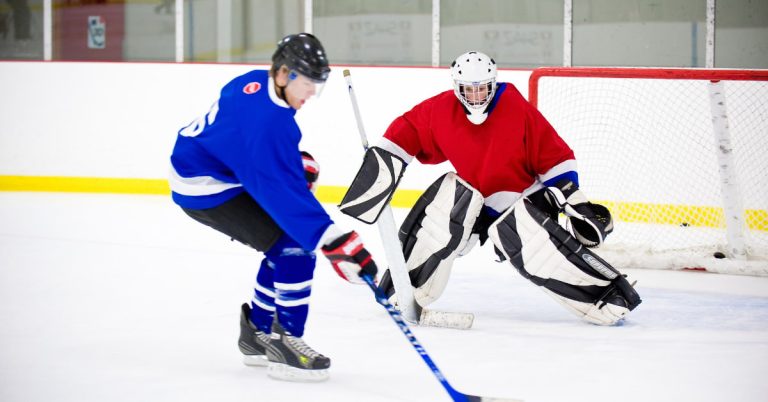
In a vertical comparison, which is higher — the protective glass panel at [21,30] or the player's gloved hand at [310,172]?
the protective glass panel at [21,30]

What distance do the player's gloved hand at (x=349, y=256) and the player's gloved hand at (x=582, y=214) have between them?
3.57ft

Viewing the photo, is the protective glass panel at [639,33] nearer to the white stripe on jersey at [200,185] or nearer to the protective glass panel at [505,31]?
the protective glass panel at [505,31]

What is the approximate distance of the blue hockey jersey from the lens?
2.50 meters

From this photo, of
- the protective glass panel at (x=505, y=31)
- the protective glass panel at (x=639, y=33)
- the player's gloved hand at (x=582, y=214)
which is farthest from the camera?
the protective glass panel at (x=505, y=31)

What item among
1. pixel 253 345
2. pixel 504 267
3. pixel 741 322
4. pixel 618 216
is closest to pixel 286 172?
pixel 253 345

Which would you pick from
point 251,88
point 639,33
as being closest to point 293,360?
point 251,88

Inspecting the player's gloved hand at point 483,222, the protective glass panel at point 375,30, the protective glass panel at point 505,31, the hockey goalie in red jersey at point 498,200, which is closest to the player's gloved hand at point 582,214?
the hockey goalie in red jersey at point 498,200

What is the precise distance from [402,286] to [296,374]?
2.66ft

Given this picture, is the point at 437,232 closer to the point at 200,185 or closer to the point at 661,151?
the point at 200,185

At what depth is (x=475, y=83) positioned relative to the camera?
134 inches

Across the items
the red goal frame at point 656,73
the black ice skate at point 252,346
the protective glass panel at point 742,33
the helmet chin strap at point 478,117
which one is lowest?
the black ice skate at point 252,346

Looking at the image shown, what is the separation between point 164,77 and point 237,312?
3704 mm

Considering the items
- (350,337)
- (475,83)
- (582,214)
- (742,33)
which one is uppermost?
(742,33)

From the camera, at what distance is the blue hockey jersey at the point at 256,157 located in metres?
2.50
